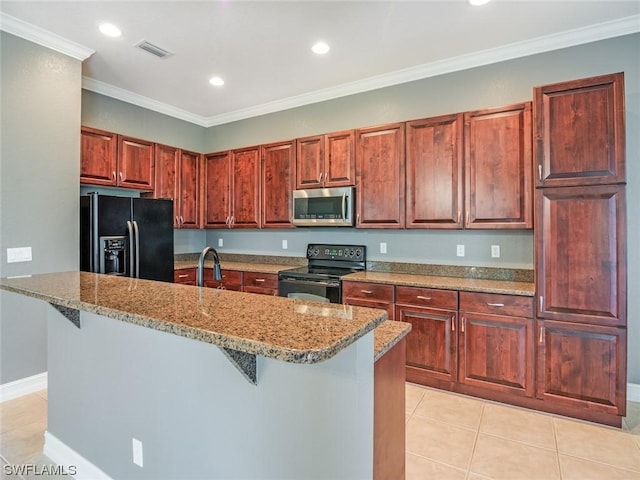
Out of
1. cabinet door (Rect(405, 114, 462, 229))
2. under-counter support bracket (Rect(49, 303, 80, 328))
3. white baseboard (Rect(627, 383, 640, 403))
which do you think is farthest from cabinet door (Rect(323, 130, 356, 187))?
white baseboard (Rect(627, 383, 640, 403))

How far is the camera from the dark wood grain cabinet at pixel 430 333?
289 centimetres

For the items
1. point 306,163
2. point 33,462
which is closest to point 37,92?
point 306,163

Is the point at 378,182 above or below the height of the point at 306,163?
below

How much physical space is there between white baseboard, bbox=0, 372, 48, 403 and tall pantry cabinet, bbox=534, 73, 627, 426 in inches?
156

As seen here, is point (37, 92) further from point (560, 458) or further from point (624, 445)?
point (624, 445)

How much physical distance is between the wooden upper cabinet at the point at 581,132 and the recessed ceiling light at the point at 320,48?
1696mm

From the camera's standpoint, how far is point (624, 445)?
223 cm

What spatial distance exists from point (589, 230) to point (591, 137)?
634mm

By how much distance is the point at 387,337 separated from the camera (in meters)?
1.40

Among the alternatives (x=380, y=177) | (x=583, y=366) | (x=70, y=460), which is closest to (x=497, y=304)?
(x=583, y=366)

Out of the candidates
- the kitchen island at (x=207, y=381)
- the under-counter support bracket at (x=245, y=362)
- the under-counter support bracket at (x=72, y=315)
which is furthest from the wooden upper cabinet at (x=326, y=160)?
the under-counter support bracket at (x=245, y=362)

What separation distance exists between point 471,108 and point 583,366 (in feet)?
7.60

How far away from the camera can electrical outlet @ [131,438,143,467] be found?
161 cm

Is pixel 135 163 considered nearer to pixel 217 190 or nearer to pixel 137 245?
pixel 217 190
